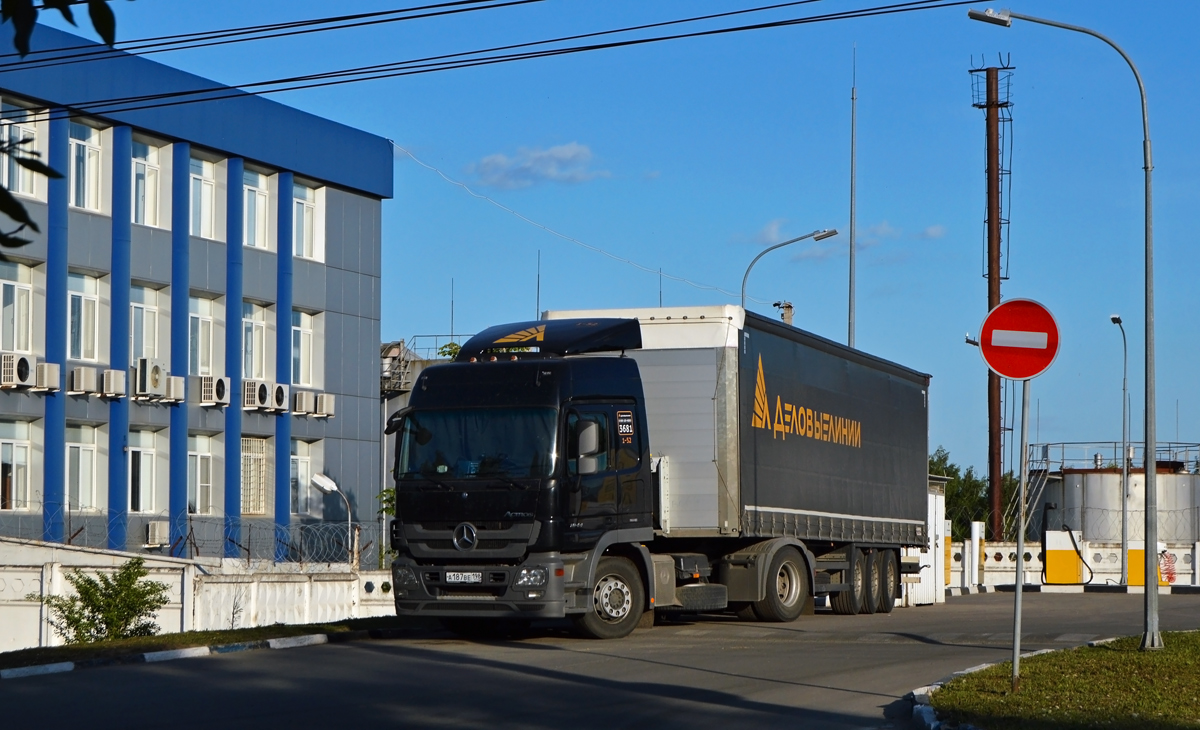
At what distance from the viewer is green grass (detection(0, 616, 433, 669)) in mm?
13625

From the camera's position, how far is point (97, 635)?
17438mm

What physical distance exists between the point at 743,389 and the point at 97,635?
8703 mm

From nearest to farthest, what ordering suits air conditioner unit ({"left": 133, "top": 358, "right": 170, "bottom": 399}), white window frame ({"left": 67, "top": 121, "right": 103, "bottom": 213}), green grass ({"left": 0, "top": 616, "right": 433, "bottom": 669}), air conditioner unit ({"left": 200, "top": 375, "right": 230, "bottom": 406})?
green grass ({"left": 0, "top": 616, "right": 433, "bottom": 669})
white window frame ({"left": 67, "top": 121, "right": 103, "bottom": 213})
air conditioner unit ({"left": 133, "top": 358, "right": 170, "bottom": 399})
air conditioner unit ({"left": 200, "top": 375, "right": 230, "bottom": 406})

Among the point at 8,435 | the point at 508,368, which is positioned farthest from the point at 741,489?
the point at 8,435

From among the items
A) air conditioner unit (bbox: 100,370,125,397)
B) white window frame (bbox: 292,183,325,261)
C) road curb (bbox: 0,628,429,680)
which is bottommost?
road curb (bbox: 0,628,429,680)

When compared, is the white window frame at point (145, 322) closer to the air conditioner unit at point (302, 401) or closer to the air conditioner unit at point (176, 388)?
the air conditioner unit at point (176, 388)

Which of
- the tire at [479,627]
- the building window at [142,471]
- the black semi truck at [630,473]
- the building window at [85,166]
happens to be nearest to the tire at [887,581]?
the black semi truck at [630,473]

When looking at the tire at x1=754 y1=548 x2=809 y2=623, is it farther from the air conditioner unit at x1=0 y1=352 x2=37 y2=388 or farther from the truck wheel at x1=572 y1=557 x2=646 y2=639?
the air conditioner unit at x1=0 y1=352 x2=37 y2=388

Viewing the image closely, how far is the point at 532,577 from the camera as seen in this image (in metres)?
16.0

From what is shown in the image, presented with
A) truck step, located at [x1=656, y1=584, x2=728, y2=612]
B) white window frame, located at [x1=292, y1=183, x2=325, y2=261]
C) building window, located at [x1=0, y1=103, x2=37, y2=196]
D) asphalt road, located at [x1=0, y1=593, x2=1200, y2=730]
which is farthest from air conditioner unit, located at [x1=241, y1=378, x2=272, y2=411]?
truck step, located at [x1=656, y1=584, x2=728, y2=612]

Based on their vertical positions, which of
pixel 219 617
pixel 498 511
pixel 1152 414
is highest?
pixel 1152 414

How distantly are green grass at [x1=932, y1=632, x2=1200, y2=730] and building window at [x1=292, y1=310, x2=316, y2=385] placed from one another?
28.3m

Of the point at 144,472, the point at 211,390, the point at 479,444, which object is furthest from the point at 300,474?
the point at 479,444

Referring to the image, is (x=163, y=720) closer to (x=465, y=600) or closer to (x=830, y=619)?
(x=465, y=600)
